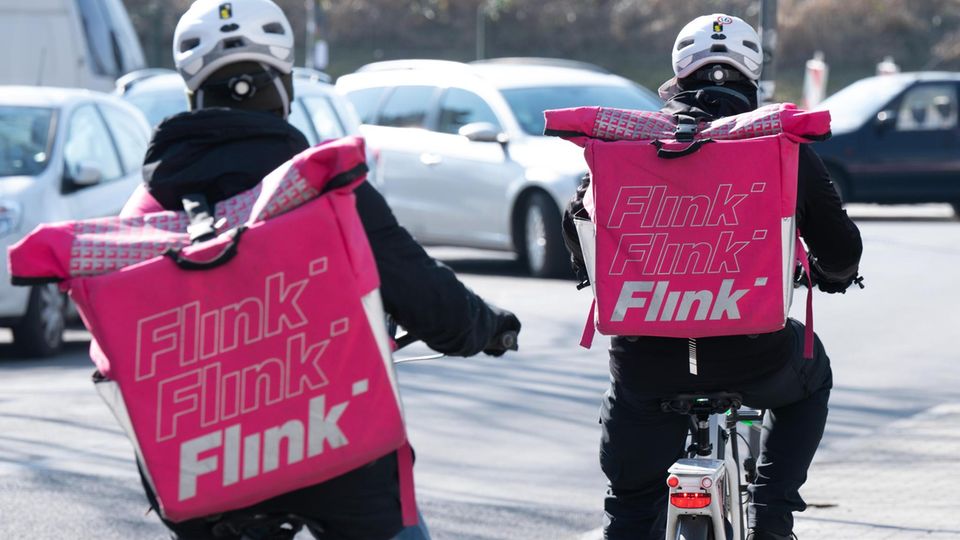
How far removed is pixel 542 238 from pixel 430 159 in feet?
4.72

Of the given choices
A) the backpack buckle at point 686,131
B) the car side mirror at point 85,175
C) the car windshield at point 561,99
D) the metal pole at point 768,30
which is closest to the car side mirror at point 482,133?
the car windshield at point 561,99

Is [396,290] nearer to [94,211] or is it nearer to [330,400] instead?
[330,400]

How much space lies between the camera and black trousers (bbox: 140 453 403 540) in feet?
9.81

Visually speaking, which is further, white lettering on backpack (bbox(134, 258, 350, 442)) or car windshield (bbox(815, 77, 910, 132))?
car windshield (bbox(815, 77, 910, 132))

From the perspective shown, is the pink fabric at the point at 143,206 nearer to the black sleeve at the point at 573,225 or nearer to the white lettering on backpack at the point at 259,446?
the white lettering on backpack at the point at 259,446

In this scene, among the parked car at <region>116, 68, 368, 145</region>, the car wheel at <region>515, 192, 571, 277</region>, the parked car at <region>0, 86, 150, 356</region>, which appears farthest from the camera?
the car wheel at <region>515, 192, 571, 277</region>

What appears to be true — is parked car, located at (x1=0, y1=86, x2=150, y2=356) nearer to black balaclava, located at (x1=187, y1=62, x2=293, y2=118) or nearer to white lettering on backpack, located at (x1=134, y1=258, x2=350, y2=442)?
black balaclava, located at (x1=187, y1=62, x2=293, y2=118)

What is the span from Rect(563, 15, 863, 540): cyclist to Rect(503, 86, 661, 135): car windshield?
10.5 meters

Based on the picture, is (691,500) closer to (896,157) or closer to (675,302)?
(675,302)

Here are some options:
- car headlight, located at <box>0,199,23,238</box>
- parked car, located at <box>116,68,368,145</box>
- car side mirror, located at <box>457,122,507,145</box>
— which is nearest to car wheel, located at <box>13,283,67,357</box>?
car headlight, located at <box>0,199,23,238</box>

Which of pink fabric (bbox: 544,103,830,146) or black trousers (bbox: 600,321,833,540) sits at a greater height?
pink fabric (bbox: 544,103,830,146)

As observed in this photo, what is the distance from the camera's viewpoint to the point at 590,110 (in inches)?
165

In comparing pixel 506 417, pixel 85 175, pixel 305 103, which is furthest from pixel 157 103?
pixel 506 417

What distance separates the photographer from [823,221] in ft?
14.0
